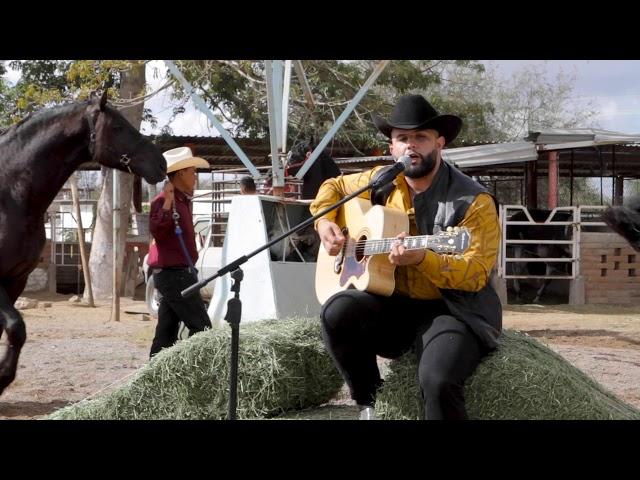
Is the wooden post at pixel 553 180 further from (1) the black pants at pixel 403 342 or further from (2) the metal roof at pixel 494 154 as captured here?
(1) the black pants at pixel 403 342

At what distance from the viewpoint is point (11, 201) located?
561 cm

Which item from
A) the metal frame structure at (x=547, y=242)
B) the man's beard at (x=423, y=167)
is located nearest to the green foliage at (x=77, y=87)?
the metal frame structure at (x=547, y=242)

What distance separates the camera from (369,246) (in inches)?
166

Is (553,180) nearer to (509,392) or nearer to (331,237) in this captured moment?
(331,237)

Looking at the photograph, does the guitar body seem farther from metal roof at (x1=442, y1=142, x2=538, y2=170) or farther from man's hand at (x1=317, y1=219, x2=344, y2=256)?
metal roof at (x1=442, y1=142, x2=538, y2=170)

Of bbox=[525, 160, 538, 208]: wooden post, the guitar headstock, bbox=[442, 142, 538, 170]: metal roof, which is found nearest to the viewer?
the guitar headstock

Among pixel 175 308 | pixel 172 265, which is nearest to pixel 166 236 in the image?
pixel 172 265

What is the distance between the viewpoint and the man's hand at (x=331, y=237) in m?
4.50

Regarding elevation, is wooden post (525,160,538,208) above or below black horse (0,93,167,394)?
above

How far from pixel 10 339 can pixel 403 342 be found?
2433 mm

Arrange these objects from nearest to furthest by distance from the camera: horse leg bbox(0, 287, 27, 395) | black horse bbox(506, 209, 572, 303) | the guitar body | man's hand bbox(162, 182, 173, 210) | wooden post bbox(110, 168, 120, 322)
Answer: the guitar body, horse leg bbox(0, 287, 27, 395), man's hand bbox(162, 182, 173, 210), wooden post bbox(110, 168, 120, 322), black horse bbox(506, 209, 572, 303)

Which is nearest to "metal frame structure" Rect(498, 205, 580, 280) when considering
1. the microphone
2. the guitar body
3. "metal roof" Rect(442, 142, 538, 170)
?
"metal roof" Rect(442, 142, 538, 170)

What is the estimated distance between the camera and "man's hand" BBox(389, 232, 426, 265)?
3867 mm

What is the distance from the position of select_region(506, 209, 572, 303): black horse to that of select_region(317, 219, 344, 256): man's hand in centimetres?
1187
